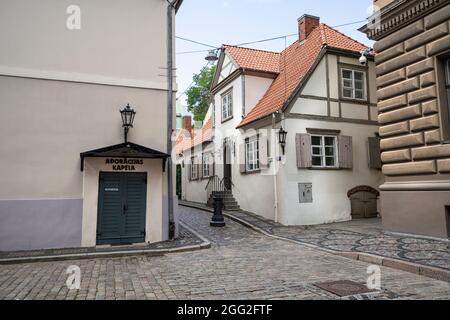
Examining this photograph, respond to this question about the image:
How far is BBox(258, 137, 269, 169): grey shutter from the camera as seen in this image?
49.1 feet

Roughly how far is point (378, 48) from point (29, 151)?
1050 cm

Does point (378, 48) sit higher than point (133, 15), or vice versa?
point (133, 15)

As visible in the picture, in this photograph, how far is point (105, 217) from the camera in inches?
404

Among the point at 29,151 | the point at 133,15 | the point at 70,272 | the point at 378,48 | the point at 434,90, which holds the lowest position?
the point at 70,272

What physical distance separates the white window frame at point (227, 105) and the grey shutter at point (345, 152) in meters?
5.96

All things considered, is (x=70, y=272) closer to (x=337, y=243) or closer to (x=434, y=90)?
(x=337, y=243)

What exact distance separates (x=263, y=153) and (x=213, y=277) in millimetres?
9072

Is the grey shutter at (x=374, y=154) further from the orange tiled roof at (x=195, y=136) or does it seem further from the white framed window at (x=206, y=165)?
the white framed window at (x=206, y=165)

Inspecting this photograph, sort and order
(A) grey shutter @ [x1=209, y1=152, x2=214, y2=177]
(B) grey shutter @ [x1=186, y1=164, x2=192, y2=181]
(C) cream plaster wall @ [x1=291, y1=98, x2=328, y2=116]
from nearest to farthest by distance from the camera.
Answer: (C) cream plaster wall @ [x1=291, y1=98, x2=328, y2=116] < (A) grey shutter @ [x1=209, y1=152, x2=214, y2=177] < (B) grey shutter @ [x1=186, y1=164, x2=192, y2=181]

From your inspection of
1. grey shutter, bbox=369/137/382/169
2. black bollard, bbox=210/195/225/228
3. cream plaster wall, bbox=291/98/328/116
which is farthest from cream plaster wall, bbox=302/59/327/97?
black bollard, bbox=210/195/225/228

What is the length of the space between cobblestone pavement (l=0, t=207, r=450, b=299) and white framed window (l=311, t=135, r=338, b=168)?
19.7ft

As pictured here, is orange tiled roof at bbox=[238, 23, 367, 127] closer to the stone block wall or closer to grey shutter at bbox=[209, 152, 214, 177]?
the stone block wall
